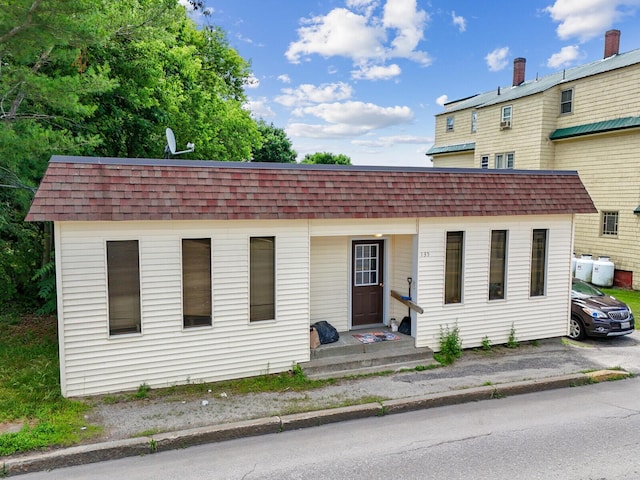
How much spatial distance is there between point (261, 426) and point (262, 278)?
2667mm

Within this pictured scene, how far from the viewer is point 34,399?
21.6ft

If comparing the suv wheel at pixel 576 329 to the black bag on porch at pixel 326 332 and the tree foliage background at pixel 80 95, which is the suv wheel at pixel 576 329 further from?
the tree foliage background at pixel 80 95

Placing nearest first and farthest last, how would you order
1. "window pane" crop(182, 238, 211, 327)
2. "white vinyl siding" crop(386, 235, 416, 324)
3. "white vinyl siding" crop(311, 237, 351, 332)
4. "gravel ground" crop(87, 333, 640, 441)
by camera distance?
"gravel ground" crop(87, 333, 640, 441)
"window pane" crop(182, 238, 211, 327)
"white vinyl siding" crop(311, 237, 351, 332)
"white vinyl siding" crop(386, 235, 416, 324)

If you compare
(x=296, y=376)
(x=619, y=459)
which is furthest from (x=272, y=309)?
(x=619, y=459)

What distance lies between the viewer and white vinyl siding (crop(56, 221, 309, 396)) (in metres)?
6.73

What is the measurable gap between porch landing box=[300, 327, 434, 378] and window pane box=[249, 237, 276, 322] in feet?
4.17

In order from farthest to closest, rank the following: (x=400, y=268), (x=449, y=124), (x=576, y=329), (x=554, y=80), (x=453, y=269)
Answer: (x=449, y=124) → (x=554, y=80) → (x=576, y=329) → (x=400, y=268) → (x=453, y=269)

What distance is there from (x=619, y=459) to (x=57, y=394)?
26.2ft

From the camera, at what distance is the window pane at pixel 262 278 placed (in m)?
7.85

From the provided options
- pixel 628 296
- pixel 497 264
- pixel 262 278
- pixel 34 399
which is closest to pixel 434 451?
pixel 262 278

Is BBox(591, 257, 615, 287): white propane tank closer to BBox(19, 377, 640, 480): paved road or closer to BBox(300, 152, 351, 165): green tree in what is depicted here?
BBox(19, 377, 640, 480): paved road

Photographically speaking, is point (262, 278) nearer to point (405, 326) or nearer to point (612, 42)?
point (405, 326)

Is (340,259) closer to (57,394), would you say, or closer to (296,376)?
(296,376)

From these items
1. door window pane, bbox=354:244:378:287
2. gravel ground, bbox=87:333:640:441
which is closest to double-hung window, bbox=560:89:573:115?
gravel ground, bbox=87:333:640:441
